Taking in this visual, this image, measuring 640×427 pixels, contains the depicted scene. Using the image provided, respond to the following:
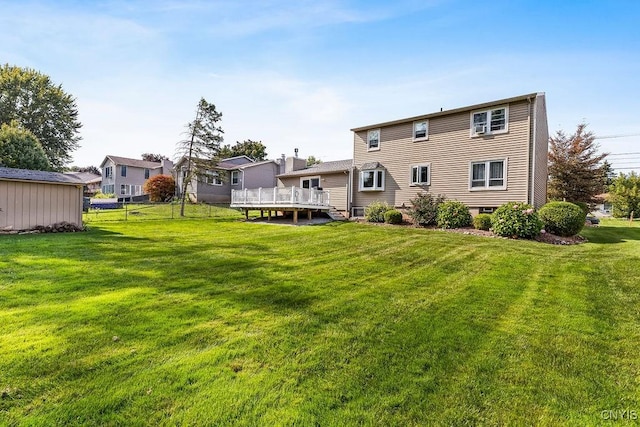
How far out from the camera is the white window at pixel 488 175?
15.2 meters

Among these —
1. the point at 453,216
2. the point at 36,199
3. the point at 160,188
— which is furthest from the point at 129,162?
the point at 453,216

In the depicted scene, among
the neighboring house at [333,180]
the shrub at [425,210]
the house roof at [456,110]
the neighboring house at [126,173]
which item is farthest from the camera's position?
the neighboring house at [126,173]

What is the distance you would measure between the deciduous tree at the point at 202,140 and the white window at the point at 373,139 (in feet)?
39.7

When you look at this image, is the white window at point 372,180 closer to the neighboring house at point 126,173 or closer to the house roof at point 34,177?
the house roof at point 34,177

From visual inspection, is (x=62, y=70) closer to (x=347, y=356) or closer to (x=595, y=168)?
(x=347, y=356)

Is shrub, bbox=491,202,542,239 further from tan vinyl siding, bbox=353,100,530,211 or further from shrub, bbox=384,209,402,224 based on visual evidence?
shrub, bbox=384,209,402,224

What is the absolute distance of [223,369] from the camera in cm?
295

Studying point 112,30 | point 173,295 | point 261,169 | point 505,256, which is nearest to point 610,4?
point 505,256

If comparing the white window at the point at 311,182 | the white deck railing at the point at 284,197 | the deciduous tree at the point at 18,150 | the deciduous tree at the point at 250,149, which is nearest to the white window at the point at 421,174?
the white deck railing at the point at 284,197

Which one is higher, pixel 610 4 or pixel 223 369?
pixel 610 4

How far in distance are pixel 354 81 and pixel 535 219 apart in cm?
926

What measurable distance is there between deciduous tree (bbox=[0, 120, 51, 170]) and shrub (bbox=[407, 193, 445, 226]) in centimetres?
3192

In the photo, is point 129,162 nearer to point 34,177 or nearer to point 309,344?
point 34,177

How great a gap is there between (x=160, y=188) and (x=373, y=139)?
20.4 metres
